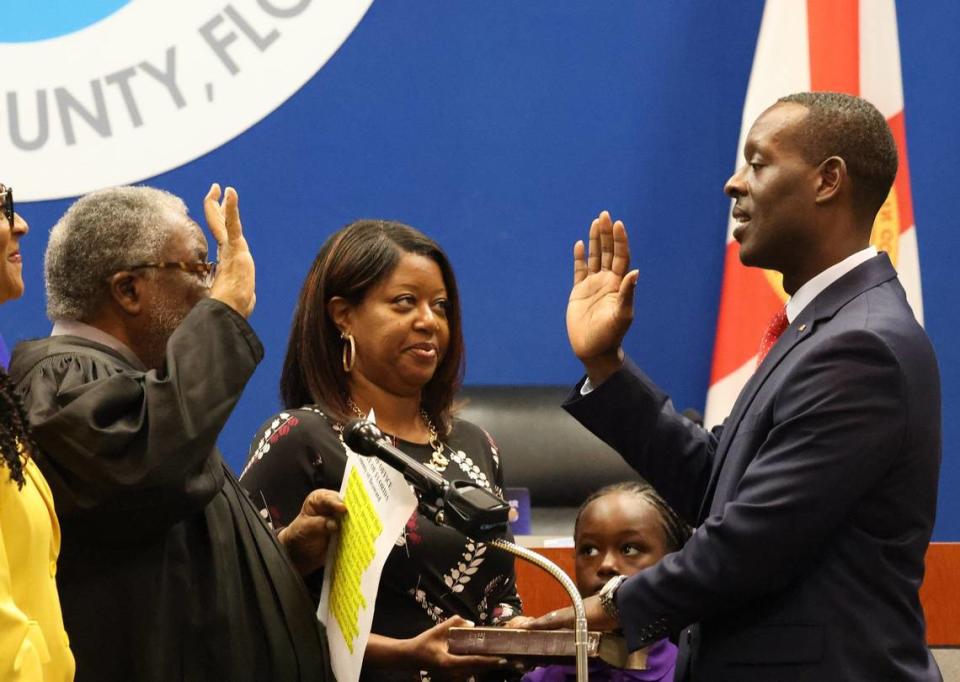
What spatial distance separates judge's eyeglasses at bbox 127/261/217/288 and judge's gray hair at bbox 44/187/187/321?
0.01 metres

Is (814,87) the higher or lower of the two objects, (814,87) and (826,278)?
the higher

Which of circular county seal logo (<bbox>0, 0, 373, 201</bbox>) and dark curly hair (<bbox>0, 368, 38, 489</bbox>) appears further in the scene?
circular county seal logo (<bbox>0, 0, 373, 201</bbox>)

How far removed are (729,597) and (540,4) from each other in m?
3.72

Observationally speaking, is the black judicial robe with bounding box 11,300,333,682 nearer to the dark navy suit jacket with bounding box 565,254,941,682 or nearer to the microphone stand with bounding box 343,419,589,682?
the microphone stand with bounding box 343,419,589,682

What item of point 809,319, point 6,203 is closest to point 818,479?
point 809,319

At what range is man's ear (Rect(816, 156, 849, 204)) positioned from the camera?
2238 mm

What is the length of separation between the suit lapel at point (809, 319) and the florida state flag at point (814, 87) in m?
2.55

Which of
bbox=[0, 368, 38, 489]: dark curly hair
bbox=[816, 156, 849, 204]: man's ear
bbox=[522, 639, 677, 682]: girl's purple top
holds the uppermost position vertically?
bbox=[816, 156, 849, 204]: man's ear

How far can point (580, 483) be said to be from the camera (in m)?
4.52

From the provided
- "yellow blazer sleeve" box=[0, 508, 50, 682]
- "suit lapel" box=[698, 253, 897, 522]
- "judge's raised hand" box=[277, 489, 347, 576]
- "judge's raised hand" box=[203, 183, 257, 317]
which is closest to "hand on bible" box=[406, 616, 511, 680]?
"judge's raised hand" box=[277, 489, 347, 576]

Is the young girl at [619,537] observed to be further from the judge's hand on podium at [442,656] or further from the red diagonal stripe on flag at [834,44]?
the red diagonal stripe on flag at [834,44]

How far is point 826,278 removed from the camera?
7.29ft

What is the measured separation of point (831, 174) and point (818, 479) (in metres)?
0.54

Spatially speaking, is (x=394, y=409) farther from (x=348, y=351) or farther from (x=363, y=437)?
(x=363, y=437)
